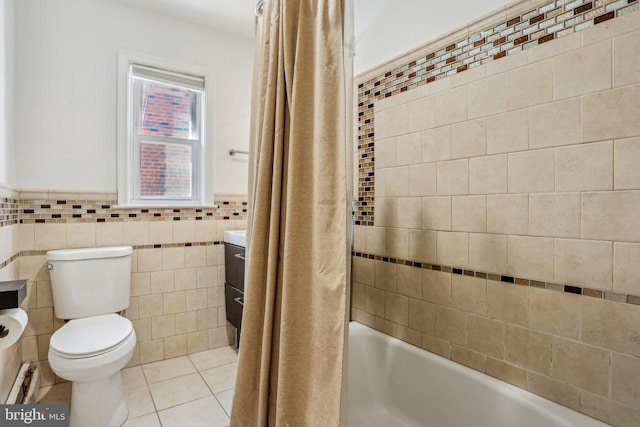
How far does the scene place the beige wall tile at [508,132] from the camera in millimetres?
1229

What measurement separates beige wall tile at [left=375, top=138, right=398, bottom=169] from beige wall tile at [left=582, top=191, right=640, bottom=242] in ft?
2.68

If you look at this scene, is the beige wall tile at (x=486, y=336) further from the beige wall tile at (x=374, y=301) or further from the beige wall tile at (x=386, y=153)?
the beige wall tile at (x=386, y=153)

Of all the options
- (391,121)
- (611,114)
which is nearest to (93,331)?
(391,121)

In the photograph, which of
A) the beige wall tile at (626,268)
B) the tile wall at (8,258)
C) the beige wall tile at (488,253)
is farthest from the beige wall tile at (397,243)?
the tile wall at (8,258)

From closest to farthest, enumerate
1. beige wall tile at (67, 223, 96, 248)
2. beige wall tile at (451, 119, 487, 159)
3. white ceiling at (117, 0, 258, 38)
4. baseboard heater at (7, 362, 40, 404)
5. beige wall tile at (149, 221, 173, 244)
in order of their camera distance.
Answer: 1. beige wall tile at (451, 119, 487, 159)
2. baseboard heater at (7, 362, 40, 404)
3. beige wall tile at (67, 223, 96, 248)
4. white ceiling at (117, 0, 258, 38)
5. beige wall tile at (149, 221, 173, 244)

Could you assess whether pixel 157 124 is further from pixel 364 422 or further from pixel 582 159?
pixel 582 159

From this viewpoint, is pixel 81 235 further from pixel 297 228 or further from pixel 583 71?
pixel 583 71

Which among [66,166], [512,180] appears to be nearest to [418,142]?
[512,180]

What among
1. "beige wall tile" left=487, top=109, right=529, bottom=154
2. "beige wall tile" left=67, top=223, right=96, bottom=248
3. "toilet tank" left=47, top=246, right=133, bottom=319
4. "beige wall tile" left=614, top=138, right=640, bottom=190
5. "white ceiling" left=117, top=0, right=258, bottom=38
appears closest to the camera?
"beige wall tile" left=614, top=138, right=640, bottom=190

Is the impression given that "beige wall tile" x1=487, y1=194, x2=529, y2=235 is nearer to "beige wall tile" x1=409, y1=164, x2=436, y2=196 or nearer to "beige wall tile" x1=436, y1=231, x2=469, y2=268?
"beige wall tile" x1=436, y1=231, x2=469, y2=268

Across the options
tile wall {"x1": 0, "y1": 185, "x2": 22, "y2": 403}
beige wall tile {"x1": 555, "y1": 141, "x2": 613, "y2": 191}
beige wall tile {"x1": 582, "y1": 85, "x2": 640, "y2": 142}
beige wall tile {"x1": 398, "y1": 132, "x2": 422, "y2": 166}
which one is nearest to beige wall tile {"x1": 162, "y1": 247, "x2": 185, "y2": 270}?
tile wall {"x1": 0, "y1": 185, "x2": 22, "y2": 403}

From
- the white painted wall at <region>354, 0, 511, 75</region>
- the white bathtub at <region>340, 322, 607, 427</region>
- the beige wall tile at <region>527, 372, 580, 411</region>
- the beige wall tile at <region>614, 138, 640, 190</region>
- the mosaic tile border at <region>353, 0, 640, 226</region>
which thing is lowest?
the white bathtub at <region>340, 322, 607, 427</region>

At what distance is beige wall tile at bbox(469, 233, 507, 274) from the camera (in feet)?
4.26

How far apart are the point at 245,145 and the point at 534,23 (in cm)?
210
